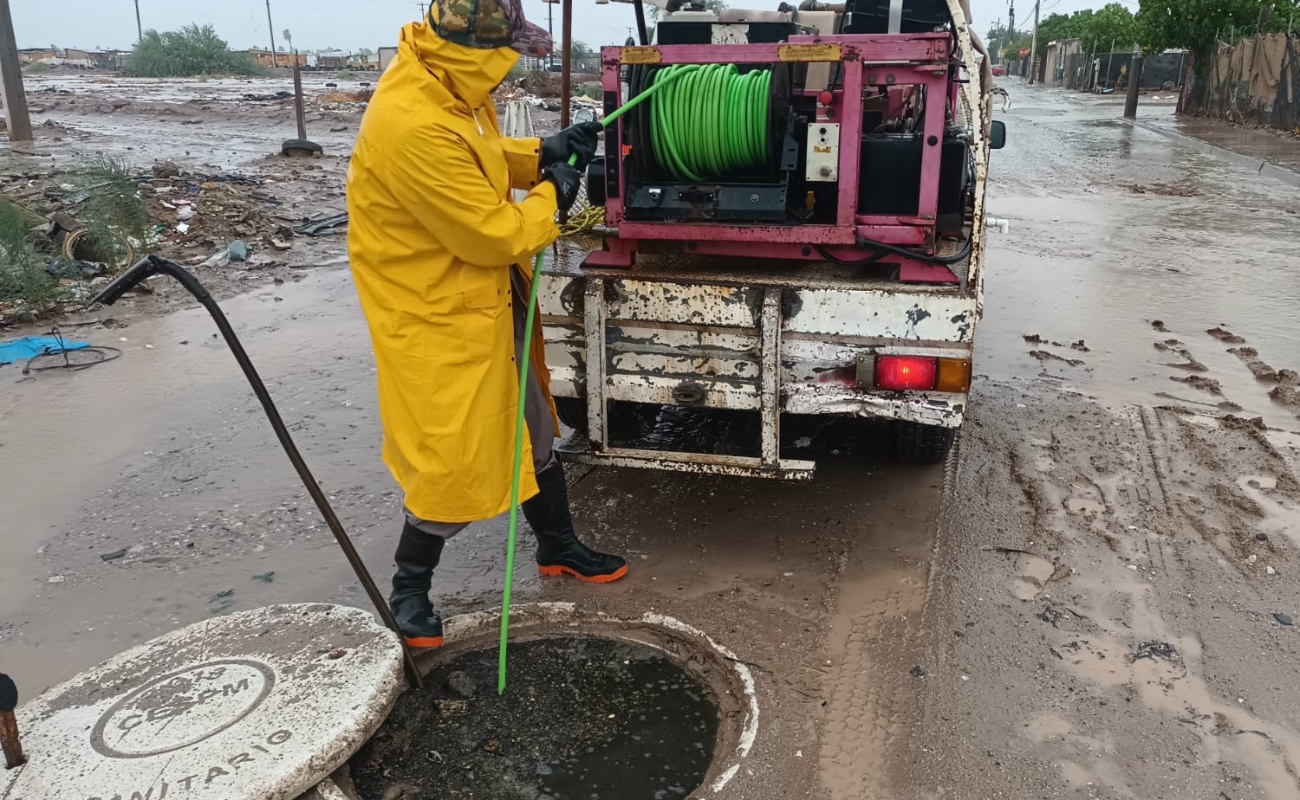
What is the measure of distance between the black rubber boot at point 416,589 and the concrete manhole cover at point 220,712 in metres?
0.15

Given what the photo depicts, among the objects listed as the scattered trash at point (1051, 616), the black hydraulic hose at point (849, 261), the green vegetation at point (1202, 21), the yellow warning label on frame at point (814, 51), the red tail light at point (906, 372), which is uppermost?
the green vegetation at point (1202, 21)

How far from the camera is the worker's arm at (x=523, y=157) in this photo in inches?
128

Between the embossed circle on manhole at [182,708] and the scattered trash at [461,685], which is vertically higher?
the embossed circle on manhole at [182,708]

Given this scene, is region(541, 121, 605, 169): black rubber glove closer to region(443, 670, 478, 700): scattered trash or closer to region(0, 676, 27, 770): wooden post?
region(443, 670, 478, 700): scattered trash

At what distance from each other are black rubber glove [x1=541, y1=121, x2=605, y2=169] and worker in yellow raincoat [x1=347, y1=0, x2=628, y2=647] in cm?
2

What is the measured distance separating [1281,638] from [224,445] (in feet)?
15.3

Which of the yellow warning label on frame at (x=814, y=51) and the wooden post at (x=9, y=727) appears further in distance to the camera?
the yellow warning label on frame at (x=814, y=51)

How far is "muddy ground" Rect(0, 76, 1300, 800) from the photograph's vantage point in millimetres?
2693

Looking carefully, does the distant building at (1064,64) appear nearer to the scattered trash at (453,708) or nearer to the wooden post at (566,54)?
the wooden post at (566,54)

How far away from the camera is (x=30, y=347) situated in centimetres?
625

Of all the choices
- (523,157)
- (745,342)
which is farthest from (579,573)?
(523,157)

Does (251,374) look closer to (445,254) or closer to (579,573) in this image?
(445,254)

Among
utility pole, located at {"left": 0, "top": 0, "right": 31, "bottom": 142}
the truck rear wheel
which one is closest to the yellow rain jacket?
the truck rear wheel

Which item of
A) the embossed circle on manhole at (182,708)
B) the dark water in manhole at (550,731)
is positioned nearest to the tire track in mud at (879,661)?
the dark water in manhole at (550,731)
